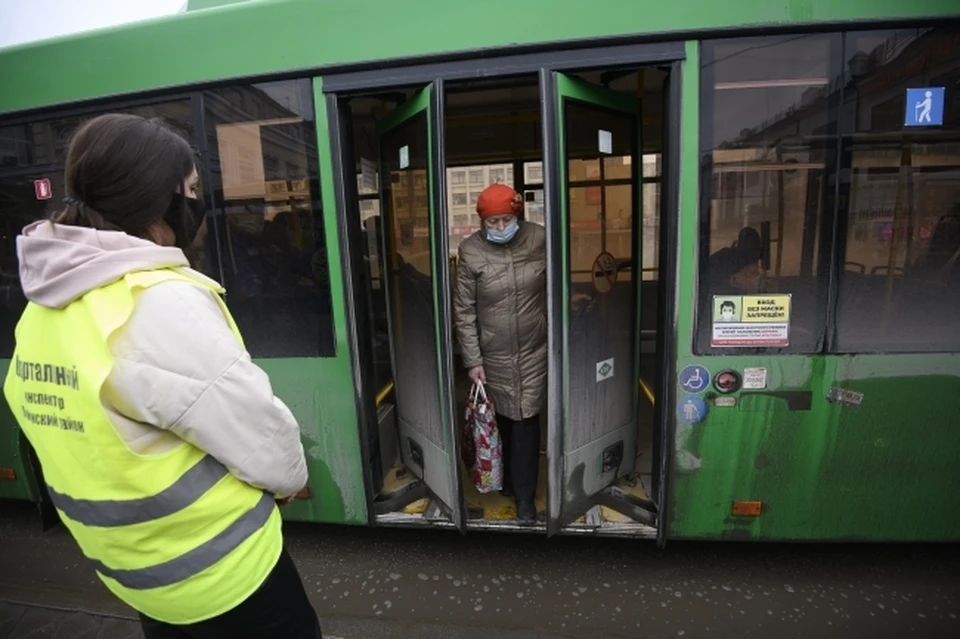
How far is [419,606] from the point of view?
2.78 metres

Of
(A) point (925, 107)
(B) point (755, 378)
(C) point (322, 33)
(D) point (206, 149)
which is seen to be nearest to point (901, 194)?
(A) point (925, 107)

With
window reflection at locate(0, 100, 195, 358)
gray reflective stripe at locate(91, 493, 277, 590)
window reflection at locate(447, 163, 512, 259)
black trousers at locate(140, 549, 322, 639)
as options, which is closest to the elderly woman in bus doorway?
window reflection at locate(0, 100, 195, 358)

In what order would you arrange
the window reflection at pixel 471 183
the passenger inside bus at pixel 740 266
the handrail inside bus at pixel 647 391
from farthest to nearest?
the window reflection at pixel 471 183 < the handrail inside bus at pixel 647 391 < the passenger inside bus at pixel 740 266

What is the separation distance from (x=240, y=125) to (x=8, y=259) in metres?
1.82

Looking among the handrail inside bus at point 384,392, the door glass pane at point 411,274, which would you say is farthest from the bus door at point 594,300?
the handrail inside bus at point 384,392

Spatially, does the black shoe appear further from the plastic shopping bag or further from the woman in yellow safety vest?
the woman in yellow safety vest

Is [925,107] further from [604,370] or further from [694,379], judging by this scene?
[604,370]

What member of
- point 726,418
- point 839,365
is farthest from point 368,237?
point 839,365

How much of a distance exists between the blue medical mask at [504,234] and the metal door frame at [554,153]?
0.41m

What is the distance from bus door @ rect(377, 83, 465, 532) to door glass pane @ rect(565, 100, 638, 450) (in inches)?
25.2

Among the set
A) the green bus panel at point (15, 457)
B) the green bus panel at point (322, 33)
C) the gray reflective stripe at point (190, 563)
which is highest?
the green bus panel at point (322, 33)

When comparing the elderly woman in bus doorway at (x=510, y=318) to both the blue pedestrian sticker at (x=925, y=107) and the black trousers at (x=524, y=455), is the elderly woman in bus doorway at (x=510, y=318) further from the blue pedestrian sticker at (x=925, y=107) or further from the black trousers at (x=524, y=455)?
the blue pedestrian sticker at (x=925, y=107)

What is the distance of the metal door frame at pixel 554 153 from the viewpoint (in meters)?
2.32

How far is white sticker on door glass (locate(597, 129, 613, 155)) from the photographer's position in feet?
8.75
